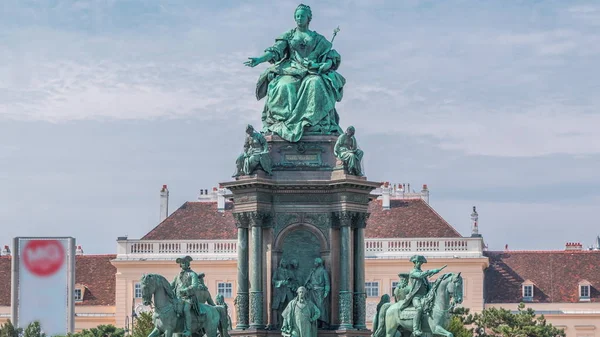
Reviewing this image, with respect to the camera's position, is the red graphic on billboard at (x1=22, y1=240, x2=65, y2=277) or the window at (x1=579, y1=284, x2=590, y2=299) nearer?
the red graphic on billboard at (x1=22, y1=240, x2=65, y2=277)

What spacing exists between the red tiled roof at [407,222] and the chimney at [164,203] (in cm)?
1315

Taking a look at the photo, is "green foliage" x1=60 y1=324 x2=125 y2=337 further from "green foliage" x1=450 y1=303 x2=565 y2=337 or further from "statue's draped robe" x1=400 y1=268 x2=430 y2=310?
"statue's draped robe" x1=400 y1=268 x2=430 y2=310

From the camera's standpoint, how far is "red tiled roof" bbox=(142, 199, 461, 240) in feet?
413

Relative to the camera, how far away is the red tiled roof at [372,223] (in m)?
126

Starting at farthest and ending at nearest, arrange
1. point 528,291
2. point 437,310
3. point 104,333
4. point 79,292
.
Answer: point 79,292, point 528,291, point 104,333, point 437,310

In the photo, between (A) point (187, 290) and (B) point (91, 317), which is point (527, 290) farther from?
(A) point (187, 290)

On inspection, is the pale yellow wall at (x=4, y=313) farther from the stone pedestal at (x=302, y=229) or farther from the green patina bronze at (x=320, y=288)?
the green patina bronze at (x=320, y=288)

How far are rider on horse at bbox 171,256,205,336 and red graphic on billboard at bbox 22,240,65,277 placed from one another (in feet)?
196

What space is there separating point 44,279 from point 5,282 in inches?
737

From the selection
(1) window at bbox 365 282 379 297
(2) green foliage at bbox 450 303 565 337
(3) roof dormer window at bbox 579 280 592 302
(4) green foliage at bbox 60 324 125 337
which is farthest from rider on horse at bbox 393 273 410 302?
(3) roof dormer window at bbox 579 280 592 302

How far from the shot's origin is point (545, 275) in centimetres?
12769

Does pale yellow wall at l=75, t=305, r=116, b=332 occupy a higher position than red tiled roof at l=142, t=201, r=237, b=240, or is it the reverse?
red tiled roof at l=142, t=201, r=237, b=240

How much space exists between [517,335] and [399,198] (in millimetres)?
32042

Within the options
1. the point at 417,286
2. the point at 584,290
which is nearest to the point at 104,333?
the point at 584,290
